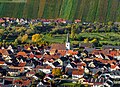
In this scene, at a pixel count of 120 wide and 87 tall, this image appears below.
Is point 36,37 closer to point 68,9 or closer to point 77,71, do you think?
point 68,9

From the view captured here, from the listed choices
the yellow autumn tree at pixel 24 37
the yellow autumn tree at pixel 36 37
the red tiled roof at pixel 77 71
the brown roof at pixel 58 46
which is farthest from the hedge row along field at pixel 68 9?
the red tiled roof at pixel 77 71

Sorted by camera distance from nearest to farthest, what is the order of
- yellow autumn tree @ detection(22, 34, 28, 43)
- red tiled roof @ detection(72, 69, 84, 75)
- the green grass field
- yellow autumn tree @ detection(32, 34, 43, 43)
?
red tiled roof @ detection(72, 69, 84, 75)
the green grass field
yellow autumn tree @ detection(32, 34, 43, 43)
yellow autumn tree @ detection(22, 34, 28, 43)

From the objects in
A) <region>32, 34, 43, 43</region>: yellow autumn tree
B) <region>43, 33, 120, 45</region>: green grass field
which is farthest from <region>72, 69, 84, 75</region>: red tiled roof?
<region>32, 34, 43, 43</region>: yellow autumn tree

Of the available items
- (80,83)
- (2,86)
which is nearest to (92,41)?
(80,83)

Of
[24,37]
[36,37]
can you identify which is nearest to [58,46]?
[36,37]

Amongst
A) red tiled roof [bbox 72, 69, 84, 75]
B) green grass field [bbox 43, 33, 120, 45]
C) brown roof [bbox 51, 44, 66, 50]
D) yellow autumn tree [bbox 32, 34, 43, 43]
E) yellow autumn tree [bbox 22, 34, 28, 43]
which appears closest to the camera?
red tiled roof [bbox 72, 69, 84, 75]

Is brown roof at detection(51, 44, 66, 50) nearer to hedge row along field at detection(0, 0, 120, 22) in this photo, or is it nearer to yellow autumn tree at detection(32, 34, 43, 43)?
yellow autumn tree at detection(32, 34, 43, 43)

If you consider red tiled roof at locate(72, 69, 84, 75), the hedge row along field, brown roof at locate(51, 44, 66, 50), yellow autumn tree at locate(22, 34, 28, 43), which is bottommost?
red tiled roof at locate(72, 69, 84, 75)

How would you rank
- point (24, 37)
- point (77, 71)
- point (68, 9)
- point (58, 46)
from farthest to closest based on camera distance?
point (68, 9)
point (24, 37)
point (58, 46)
point (77, 71)

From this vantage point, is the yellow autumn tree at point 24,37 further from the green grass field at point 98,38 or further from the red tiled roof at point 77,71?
the red tiled roof at point 77,71
